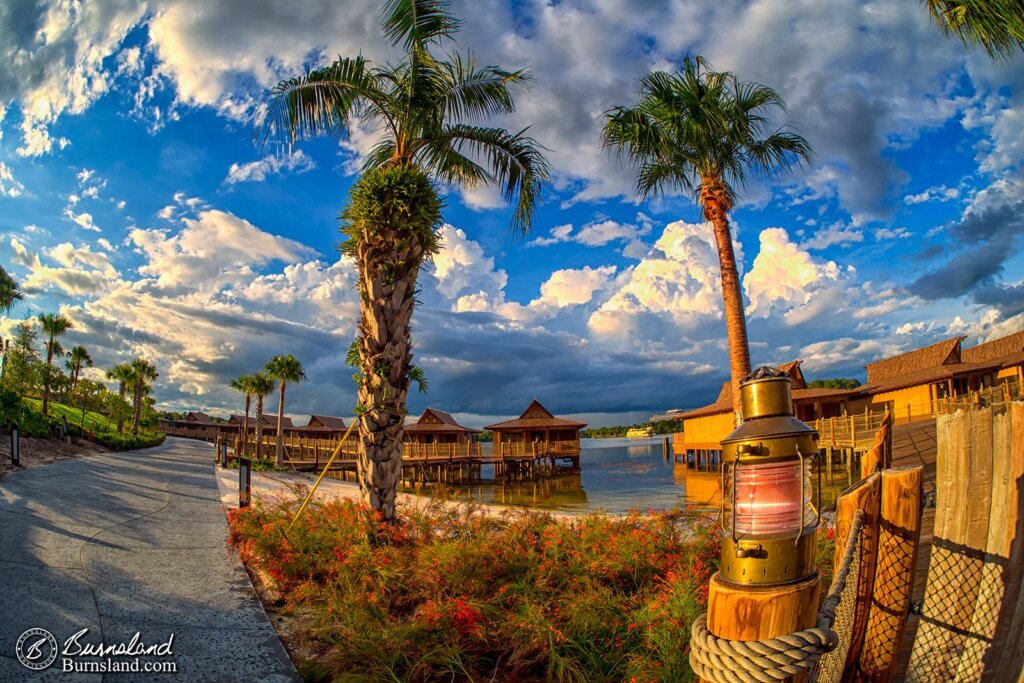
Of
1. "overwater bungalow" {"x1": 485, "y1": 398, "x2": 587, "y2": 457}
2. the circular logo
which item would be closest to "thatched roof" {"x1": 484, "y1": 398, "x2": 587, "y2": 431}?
"overwater bungalow" {"x1": 485, "y1": 398, "x2": 587, "y2": 457}

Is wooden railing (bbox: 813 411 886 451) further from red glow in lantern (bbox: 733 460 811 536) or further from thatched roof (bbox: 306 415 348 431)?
thatched roof (bbox: 306 415 348 431)

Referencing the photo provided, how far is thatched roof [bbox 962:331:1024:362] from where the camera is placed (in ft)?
102

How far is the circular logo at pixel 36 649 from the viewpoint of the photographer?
12.1 feet

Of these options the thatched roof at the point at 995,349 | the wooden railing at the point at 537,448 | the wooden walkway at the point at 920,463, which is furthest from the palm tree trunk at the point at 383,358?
the thatched roof at the point at 995,349

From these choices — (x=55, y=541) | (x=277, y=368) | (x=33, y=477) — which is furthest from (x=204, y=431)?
(x=55, y=541)

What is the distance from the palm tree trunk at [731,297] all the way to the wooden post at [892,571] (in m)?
9.51

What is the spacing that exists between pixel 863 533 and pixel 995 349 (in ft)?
139

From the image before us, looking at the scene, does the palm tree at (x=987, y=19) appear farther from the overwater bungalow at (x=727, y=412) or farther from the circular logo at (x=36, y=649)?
the overwater bungalow at (x=727, y=412)

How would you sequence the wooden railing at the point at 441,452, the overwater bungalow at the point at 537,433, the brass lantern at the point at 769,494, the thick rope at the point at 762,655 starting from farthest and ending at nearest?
the overwater bungalow at the point at 537,433, the wooden railing at the point at 441,452, the brass lantern at the point at 769,494, the thick rope at the point at 762,655

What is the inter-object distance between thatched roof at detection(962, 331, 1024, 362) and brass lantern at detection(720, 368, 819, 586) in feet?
131

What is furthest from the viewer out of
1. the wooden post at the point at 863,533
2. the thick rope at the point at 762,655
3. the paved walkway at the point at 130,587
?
the paved walkway at the point at 130,587

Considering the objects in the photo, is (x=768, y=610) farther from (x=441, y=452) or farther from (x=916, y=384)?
(x=441, y=452)

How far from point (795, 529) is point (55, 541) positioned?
788cm

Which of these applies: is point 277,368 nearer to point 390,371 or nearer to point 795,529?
point 390,371
